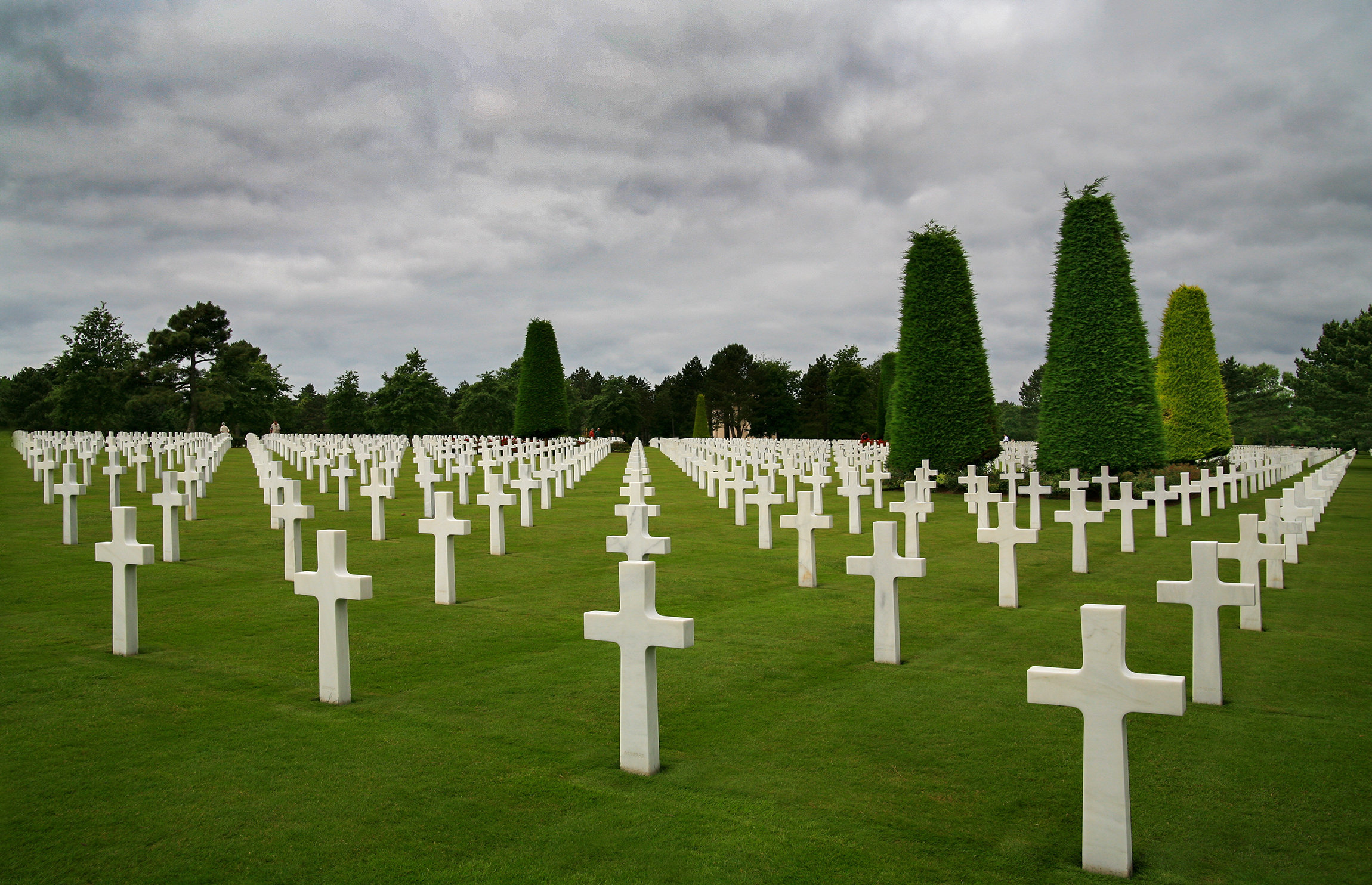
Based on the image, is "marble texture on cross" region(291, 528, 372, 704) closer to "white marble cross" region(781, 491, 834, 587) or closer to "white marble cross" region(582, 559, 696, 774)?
"white marble cross" region(582, 559, 696, 774)

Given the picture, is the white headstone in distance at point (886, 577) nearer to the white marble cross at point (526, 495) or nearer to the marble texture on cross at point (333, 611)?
the marble texture on cross at point (333, 611)

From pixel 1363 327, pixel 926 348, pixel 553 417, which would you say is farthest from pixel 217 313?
pixel 1363 327

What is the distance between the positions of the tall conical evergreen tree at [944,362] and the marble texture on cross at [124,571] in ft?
64.1

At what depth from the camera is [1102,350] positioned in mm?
20562

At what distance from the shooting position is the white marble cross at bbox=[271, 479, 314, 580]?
26.9ft

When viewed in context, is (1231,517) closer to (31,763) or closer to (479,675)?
(479,675)

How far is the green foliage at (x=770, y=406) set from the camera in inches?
3524

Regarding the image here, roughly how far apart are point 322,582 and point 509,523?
9.81 metres

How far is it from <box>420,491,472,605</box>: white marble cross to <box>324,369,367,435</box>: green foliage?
2839 inches

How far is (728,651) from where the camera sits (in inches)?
244

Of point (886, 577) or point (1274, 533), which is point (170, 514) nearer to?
point (886, 577)

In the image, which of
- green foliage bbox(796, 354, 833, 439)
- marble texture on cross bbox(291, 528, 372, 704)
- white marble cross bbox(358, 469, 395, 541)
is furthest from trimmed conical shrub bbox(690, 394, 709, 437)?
marble texture on cross bbox(291, 528, 372, 704)

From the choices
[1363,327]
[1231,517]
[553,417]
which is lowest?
[1231,517]

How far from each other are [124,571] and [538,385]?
38884 millimetres
